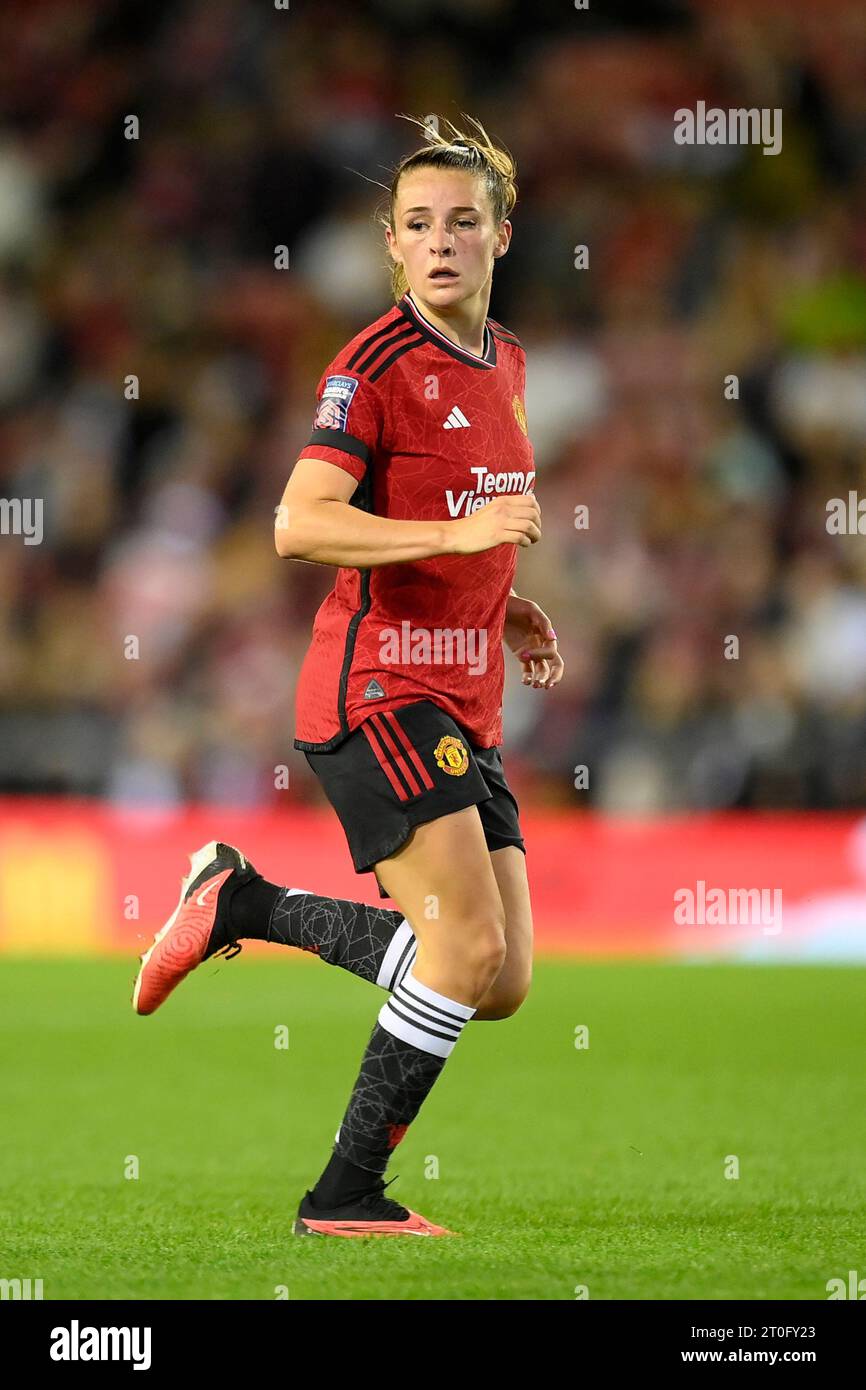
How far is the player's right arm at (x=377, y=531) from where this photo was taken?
13.8 ft

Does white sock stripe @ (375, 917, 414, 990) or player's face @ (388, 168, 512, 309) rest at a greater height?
player's face @ (388, 168, 512, 309)

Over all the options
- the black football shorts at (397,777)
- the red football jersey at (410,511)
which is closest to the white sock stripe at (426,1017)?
the black football shorts at (397,777)

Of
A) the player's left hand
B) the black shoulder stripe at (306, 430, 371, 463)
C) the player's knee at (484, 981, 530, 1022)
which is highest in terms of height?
the black shoulder stripe at (306, 430, 371, 463)

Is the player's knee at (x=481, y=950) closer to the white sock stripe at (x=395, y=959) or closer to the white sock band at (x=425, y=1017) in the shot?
the white sock band at (x=425, y=1017)

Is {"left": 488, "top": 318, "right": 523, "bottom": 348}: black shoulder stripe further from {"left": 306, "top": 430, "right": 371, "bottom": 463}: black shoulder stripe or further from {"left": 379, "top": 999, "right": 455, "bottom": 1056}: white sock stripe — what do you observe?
{"left": 379, "top": 999, "right": 455, "bottom": 1056}: white sock stripe

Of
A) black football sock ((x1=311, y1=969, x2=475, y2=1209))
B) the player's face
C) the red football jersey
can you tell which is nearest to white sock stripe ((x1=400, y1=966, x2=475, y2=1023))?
black football sock ((x1=311, y1=969, x2=475, y2=1209))

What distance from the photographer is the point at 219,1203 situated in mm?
5086

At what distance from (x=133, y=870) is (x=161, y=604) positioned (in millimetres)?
2555

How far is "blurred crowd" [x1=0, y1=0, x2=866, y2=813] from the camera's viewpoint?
12883 mm

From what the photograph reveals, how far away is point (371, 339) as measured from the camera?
4555 mm

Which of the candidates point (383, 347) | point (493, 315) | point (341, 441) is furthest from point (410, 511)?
point (493, 315)

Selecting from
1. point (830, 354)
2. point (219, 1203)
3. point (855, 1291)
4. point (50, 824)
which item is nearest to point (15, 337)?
point (50, 824)

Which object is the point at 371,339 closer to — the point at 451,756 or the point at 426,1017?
the point at 451,756

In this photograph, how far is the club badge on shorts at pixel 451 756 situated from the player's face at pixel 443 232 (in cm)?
100
